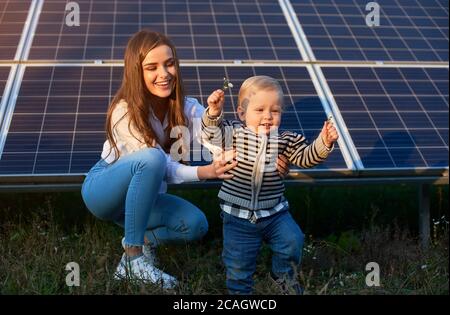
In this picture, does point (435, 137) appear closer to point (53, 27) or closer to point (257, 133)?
point (257, 133)

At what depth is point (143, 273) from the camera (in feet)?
15.4

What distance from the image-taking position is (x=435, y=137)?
620cm

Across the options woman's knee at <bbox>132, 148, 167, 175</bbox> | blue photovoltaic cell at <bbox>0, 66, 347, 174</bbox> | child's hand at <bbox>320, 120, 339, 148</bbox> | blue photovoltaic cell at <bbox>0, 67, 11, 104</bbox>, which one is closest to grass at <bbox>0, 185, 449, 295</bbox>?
blue photovoltaic cell at <bbox>0, 66, 347, 174</bbox>

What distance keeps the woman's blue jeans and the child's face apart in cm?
64

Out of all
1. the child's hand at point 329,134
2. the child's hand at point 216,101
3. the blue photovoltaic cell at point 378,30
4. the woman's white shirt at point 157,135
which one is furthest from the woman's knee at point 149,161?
the blue photovoltaic cell at point 378,30

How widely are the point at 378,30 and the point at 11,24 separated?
3636mm

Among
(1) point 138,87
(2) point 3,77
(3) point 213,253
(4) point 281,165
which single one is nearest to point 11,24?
(2) point 3,77

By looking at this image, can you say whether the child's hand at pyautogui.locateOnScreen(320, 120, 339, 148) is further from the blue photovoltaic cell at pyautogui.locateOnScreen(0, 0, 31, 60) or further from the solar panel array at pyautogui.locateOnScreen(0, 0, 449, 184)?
the blue photovoltaic cell at pyautogui.locateOnScreen(0, 0, 31, 60)

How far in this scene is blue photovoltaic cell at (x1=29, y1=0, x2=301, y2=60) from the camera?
6949mm

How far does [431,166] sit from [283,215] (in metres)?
1.76

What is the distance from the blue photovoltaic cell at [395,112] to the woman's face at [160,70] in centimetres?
175

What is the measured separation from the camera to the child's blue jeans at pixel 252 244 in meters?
4.48

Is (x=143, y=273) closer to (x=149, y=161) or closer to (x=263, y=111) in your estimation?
(x=149, y=161)
